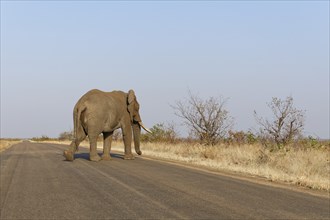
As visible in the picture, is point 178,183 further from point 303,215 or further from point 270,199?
point 303,215

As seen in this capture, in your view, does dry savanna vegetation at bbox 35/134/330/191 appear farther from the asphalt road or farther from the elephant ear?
the elephant ear

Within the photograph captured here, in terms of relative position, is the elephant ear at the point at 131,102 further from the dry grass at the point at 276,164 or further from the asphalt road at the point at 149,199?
the asphalt road at the point at 149,199

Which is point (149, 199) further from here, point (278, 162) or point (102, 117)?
point (102, 117)

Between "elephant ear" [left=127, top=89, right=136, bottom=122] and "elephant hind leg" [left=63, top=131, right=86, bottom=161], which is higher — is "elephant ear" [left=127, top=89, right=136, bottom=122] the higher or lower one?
the higher one

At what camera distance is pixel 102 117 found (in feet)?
55.1

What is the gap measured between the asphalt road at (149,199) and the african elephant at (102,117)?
5.48m

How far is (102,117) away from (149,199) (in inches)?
384

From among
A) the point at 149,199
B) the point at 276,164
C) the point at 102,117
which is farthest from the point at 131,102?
the point at 149,199

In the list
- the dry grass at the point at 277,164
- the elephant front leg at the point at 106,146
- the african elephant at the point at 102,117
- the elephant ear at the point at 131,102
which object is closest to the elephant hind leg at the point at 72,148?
the african elephant at the point at 102,117

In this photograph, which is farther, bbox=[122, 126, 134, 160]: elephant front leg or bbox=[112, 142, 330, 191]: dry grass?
bbox=[122, 126, 134, 160]: elephant front leg

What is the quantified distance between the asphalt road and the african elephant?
5481mm

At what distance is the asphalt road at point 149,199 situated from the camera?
6.22 m

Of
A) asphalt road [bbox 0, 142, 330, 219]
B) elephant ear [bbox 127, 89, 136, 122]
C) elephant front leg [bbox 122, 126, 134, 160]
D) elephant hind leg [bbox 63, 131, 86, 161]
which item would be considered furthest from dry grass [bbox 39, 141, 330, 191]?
elephant hind leg [bbox 63, 131, 86, 161]

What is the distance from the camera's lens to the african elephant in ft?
54.1
